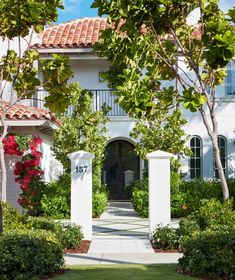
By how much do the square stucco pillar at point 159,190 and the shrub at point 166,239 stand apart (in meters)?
0.73

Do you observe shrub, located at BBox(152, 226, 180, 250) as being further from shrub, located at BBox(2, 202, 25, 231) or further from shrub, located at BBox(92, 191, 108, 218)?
shrub, located at BBox(92, 191, 108, 218)

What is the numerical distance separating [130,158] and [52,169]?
15.5ft

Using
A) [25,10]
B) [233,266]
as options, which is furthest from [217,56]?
[25,10]

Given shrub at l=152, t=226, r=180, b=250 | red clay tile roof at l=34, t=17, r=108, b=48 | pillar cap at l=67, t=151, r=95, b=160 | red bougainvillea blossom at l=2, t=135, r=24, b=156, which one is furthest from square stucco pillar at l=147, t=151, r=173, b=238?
red clay tile roof at l=34, t=17, r=108, b=48

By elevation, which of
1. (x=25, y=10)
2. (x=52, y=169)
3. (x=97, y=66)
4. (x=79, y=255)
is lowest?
(x=79, y=255)

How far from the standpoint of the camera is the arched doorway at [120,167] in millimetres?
25078

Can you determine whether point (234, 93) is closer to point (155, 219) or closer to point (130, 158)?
point (130, 158)

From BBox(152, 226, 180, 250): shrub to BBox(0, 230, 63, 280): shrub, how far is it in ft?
11.5

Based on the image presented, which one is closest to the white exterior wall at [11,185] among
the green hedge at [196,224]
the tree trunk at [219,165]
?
the green hedge at [196,224]

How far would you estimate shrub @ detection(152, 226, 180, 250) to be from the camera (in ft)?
38.0

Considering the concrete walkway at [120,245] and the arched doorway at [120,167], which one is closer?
the concrete walkway at [120,245]

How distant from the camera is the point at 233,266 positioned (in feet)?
26.1

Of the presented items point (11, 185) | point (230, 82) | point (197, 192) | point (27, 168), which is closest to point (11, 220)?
point (27, 168)

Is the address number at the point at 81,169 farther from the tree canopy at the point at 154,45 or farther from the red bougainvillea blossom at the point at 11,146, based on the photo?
the red bougainvillea blossom at the point at 11,146
